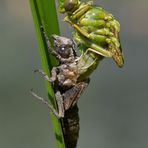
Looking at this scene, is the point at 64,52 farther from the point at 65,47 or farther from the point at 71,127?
the point at 71,127

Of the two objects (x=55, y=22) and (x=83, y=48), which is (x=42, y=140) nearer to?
(x=83, y=48)


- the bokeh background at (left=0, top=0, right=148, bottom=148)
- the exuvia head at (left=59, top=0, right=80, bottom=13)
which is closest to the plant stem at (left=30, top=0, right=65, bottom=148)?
the exuvia head at (left=59, top=0, right=80, bottom=13)

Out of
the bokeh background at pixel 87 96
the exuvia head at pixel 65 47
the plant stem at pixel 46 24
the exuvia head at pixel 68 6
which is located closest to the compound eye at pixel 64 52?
the exuvia head at pixel 65 47

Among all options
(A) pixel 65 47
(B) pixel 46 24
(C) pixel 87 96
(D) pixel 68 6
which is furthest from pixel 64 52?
(C) pixel 87 96

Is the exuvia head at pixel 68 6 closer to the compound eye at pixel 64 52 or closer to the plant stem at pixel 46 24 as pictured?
the compound eye at pixel 64 52

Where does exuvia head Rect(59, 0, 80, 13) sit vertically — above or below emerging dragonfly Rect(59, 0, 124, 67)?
above

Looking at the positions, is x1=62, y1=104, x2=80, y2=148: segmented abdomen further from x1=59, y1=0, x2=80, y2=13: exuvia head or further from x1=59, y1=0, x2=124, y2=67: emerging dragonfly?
x1=59, y1=0, x2=80, y2=13: exuvia head

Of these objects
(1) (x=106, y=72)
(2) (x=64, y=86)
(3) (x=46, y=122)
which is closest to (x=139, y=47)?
(1) (x=106, y=72)
